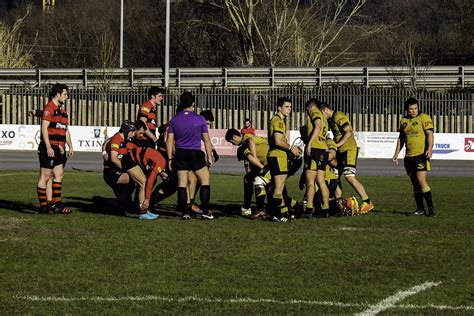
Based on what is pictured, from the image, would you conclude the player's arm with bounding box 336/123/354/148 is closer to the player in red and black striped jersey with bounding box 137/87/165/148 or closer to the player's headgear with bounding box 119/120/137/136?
the player in red and black striped jersey with bounding box 137/87/165/148

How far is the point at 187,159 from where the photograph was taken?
1600cm

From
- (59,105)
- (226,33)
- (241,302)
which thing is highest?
(226,33)

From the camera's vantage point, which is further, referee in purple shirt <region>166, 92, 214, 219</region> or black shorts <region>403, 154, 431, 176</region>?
black shorts <region>403, 154, 431, 176</region>

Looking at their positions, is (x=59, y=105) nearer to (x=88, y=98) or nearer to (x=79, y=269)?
(x=79, y=269)

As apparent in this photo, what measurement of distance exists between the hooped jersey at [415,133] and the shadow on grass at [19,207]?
19.2ft

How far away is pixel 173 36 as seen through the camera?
67875mm

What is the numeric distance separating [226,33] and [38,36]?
2871 cm

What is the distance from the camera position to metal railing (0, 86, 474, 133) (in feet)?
143

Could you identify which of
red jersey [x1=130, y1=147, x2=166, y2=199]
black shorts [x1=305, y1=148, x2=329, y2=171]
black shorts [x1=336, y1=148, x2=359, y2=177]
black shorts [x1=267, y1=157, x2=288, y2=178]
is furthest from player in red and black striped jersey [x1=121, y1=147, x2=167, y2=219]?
black shorts [x1=336, y1=148, x2=359, y2=177]

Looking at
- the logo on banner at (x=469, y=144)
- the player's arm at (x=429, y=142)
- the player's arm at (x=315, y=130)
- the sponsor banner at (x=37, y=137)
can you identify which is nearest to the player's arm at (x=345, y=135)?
the player's arm at (x=315, y=130)

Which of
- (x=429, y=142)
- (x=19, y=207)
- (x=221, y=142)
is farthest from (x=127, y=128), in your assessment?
(x=221, y=142)

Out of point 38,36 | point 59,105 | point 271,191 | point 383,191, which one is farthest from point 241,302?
point 38,36

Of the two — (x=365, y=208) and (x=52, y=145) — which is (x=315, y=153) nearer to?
(x=365, y=208)

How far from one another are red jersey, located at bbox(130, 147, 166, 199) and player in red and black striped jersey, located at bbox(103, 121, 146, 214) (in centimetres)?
24
